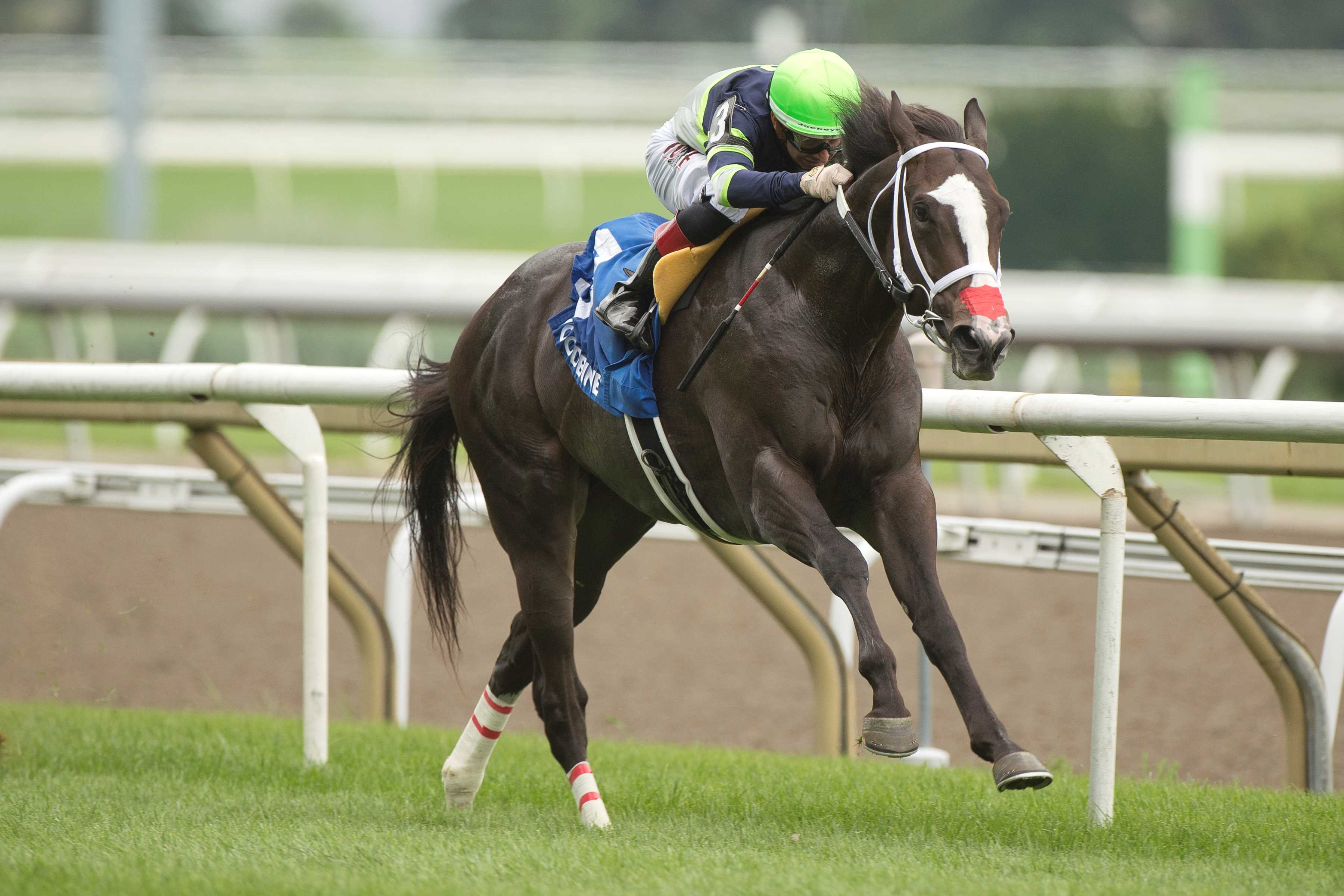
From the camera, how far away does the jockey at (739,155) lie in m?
3.59

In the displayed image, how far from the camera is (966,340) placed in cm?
313

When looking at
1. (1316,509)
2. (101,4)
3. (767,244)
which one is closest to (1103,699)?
(767,244)

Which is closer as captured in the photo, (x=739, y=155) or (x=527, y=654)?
(x=739, y=155)

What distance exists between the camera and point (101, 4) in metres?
40.3

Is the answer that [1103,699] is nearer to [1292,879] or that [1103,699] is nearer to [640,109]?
[1292,879]

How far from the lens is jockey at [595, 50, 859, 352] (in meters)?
3.59

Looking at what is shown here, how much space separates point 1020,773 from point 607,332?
1.44 m

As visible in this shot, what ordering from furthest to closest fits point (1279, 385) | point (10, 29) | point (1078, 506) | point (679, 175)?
point (10, 29) < point (1078, 506) < point (1279, 385) < point (679, 175)

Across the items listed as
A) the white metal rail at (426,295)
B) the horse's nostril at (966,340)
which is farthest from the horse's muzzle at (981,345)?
the white metal rail at (426,295)

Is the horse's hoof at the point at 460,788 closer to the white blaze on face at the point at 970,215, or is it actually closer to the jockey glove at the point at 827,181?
the jockey glove at the point at 827,181

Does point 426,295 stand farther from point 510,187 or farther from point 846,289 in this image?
point 510,187

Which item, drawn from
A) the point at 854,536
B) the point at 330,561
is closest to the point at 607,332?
the point at 330,561

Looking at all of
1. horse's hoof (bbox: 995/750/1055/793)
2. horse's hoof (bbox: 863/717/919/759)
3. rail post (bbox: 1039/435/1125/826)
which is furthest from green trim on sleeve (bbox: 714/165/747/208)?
horse's hoof (bbox: 995/750/1055/793)

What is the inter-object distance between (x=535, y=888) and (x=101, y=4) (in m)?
41.4
